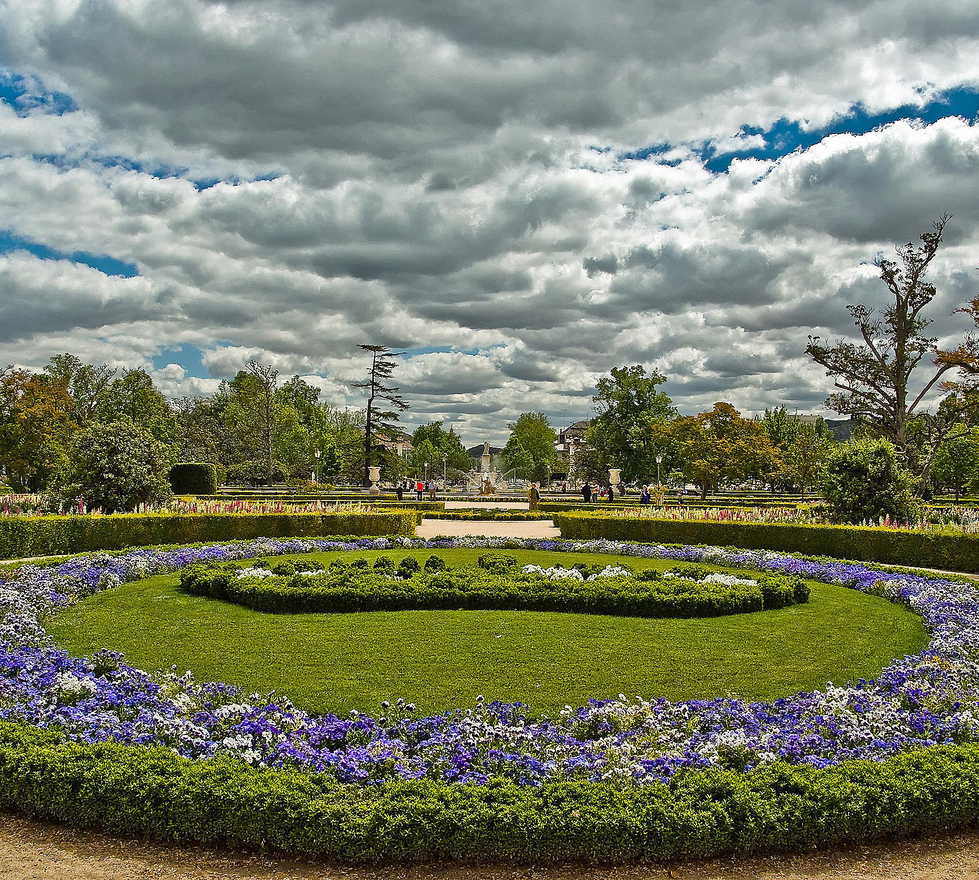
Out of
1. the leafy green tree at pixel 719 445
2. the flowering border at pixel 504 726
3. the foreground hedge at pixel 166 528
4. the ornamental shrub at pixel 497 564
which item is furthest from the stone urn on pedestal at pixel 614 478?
the flowering border at pixel 504 726

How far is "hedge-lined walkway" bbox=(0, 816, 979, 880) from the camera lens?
3.97 metres

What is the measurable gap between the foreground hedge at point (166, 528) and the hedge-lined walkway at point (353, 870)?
12006 mm

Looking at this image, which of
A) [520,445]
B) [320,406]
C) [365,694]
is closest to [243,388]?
[320,406]

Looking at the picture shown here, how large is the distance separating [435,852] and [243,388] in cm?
7424

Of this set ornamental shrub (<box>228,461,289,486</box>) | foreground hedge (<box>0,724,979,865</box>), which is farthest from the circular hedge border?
ornamental shrub (<box>228,461,289,486</box>)

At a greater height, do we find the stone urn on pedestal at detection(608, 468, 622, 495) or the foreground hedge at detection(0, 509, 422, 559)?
the stone urn on pedestal at detection(608, 468, 622, 495)

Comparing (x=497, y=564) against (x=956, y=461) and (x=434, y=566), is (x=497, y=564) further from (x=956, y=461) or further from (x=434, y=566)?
(x=956, y=461)

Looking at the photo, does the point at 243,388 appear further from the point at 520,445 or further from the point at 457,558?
the point at 457,558

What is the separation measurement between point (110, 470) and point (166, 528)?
10.4ft

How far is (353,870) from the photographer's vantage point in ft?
13.2

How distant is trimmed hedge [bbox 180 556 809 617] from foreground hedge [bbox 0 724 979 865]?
480cm

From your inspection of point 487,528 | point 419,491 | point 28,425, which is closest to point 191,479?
point 28,425

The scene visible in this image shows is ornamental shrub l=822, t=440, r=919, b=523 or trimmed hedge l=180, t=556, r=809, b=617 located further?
ornamental shrub l=822, t=440, r=919, b=523

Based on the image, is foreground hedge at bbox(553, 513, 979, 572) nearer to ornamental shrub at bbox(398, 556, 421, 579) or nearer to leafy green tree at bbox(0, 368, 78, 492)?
ornamental shrub at bbox(398, 556, 421, 579)
